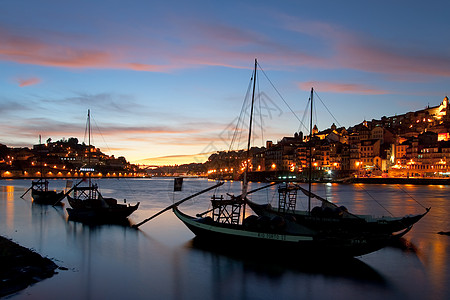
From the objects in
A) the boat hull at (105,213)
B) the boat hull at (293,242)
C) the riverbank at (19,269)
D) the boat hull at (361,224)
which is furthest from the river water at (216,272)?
the boat hull at (105,213)

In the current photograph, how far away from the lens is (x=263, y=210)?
92.5 feet

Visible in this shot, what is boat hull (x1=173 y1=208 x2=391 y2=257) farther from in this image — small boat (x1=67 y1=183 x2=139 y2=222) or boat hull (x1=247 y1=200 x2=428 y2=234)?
small boat (x1=67 y1=183 x2=139 y2=222)

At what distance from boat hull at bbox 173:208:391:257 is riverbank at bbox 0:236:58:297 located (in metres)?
8.37

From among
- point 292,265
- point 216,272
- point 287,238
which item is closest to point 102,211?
point 216,272

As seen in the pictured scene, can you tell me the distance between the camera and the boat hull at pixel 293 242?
18.1 metres

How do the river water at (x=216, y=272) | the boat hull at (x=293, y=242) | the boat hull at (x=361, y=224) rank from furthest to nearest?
the boat hull at (x=361, y=224), the boat hull at (x=293, y=242), the river water at (x=216, y=272)

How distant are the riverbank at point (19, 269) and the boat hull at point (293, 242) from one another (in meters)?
8.37

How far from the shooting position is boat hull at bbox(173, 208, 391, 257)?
59.3 feet

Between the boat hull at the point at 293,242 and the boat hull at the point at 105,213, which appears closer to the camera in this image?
the boat hull at the point at 293,242

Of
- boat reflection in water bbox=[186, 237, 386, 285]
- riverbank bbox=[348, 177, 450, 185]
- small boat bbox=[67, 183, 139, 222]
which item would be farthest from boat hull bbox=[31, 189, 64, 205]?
riverbank bbox=[348, 177, 450, 185]

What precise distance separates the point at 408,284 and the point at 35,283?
14171 millimetres

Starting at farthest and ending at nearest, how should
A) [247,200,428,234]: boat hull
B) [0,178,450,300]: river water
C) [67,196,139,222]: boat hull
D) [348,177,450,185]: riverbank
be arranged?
[348,177,450,185]: riverbank → [67,196,139,222]: boat hull → [247,200,428,234]: boat hull → [0,178,450,300]: river water

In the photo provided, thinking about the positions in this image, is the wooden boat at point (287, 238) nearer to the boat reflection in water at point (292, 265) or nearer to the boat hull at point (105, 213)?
the boat reflection in water at point (292, 265)

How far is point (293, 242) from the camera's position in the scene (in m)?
18.9
